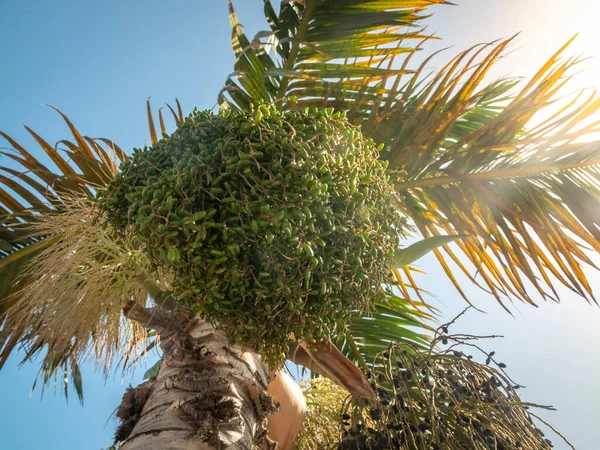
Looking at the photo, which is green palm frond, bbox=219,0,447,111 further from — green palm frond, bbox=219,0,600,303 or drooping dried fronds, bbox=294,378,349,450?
drooping dried fronds, bbox=294,378,349,450

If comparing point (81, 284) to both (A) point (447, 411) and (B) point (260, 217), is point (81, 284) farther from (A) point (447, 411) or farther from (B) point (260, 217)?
(A) point (447, 411)

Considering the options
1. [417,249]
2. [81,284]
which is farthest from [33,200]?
[417,249]

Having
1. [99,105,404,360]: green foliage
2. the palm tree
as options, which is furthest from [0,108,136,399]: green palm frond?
[99,105,404,360]: green foliage

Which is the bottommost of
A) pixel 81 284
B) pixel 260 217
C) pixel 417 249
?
pixel 417 249

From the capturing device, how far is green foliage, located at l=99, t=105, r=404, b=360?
1.26m

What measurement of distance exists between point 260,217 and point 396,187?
142 centimetres

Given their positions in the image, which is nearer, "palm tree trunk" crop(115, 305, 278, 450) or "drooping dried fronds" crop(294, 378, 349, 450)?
"palm tree trunk" crop(115, 305, 278, 450)

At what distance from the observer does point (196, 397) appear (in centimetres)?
158

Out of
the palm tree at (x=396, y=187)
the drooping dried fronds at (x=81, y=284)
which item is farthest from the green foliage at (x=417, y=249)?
the drooping dried fronds at (x=81, y=284)

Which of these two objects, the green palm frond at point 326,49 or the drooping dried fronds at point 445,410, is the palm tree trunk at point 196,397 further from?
the green palm frond at point 326,49

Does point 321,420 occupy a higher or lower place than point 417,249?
lower

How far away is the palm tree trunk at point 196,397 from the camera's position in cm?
150

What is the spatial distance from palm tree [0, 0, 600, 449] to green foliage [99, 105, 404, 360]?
0.31m

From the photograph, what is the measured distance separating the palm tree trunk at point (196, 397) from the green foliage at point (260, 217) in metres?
0.31
